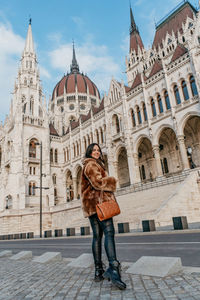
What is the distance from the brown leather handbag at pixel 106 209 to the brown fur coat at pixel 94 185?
93 millimetres

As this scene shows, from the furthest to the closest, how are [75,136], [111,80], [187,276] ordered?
[75,136]
[111,80]
[187,276]

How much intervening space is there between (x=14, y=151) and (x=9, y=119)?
31.1 ft

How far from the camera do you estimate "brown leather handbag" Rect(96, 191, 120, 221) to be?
118 inches

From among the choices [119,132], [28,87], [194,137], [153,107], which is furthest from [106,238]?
[28,87]

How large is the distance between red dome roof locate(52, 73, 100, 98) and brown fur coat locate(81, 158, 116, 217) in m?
55.0

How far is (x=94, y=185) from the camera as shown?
3.21 m

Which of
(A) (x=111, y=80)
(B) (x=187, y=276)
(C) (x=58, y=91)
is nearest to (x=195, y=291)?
(B) (x=187, y=276)

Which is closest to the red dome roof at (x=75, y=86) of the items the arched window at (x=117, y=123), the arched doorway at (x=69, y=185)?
the arched doorway at (x=69, y=185)

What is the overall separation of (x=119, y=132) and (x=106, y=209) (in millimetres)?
27115

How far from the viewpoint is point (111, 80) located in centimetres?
3294

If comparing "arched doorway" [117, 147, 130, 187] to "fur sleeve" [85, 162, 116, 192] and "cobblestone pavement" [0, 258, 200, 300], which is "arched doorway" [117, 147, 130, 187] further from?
"fur sleeve" [85, 162, 116, 192]

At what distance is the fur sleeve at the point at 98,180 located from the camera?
3.20 metres

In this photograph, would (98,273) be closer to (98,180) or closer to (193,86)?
(98,180)

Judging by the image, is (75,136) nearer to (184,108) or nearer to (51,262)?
(184,108)
